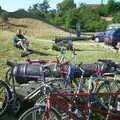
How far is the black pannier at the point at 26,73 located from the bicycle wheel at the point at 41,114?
286cm

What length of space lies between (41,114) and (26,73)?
10.2 ft

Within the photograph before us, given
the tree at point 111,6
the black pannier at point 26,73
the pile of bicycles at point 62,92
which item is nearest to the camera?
the pile of bicycles at point 62,92

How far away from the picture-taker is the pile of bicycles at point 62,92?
21.4 feet

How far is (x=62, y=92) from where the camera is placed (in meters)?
6.79

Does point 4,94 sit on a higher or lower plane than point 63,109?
lower

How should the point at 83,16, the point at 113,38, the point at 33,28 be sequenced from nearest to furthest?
the point at 113,38, the point at 33,28, the point at 83,16

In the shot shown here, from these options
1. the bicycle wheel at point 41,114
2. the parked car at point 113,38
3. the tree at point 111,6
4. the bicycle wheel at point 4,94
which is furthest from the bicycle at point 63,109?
the tree at point 111,6

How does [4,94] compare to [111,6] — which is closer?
[4,94]

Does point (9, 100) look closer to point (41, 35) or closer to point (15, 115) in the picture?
point (15, 115)

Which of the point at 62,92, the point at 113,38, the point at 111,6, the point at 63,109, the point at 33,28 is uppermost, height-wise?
the point at 62,92

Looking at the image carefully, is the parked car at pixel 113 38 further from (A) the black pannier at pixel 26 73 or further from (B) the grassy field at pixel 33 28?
(A) the black pannier at pixel 26 73

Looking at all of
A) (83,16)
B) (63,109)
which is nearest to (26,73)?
(63,109)

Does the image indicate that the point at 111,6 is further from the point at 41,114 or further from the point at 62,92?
the point at 41,114

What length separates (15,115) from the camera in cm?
865
